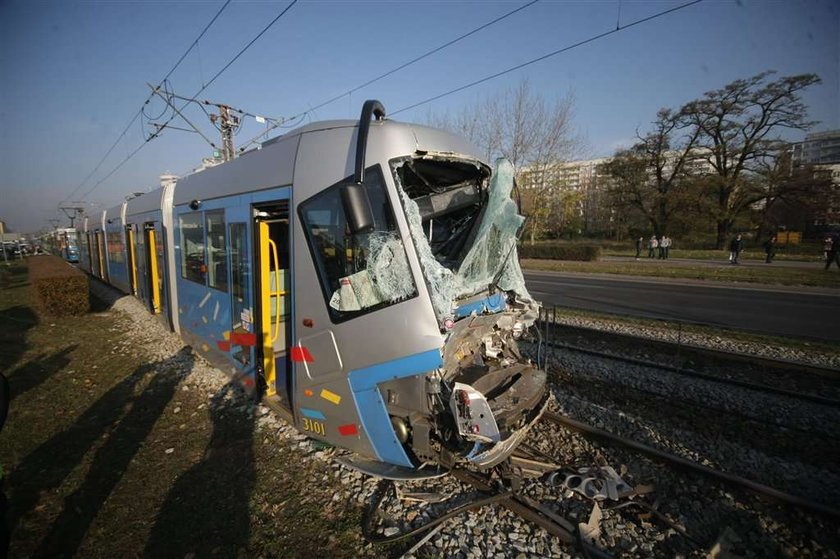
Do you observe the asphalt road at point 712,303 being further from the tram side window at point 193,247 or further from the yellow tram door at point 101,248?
the yellow tram door at point 101,248

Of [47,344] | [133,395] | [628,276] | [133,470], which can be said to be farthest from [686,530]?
[628,276]

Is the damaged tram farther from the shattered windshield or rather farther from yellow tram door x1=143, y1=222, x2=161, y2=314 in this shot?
yellow tram door x1=143, y1=222, x2=161, y2=314

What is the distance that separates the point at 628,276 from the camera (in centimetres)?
1972

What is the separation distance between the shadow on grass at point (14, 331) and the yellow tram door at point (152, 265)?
8.79 ft

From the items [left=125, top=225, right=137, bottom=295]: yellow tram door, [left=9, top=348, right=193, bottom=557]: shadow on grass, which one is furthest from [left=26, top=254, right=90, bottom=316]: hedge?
[left=9, top=348, right=193, bottom=557]: shadow on grass

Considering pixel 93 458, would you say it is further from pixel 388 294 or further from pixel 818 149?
pixel 818 149

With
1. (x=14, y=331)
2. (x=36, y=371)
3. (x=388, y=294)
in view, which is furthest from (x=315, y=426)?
(x=14, y=331)

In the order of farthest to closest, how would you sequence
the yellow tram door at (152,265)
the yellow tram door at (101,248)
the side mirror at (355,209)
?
the yellow tram door at (101,248)
the yellow tram door at (152,265)
the side mirror at (355,209)

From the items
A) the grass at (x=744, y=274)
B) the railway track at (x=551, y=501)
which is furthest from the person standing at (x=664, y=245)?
the railway track at (x=551, y=501)

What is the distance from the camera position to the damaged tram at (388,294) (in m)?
3.19

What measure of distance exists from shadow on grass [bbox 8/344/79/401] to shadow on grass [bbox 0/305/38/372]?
343 millimetres

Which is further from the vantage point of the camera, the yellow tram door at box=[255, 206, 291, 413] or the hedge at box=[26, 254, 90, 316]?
the hedge at box=[26, 254, 90, 316]

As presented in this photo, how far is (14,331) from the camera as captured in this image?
9.86 meters

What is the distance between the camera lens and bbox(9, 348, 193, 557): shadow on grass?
3279mm
